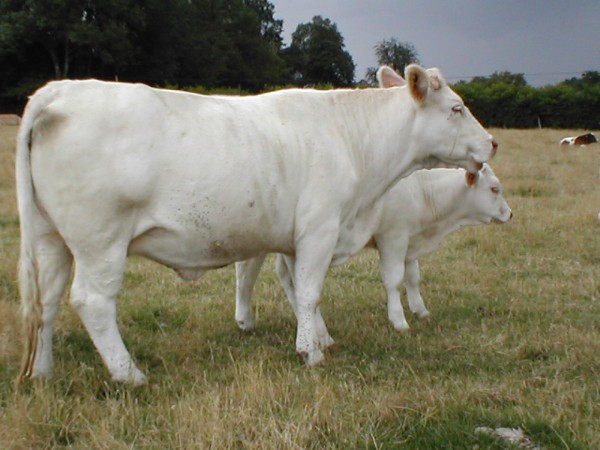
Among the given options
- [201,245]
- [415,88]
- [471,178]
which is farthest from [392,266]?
[201,245]

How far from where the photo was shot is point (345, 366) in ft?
17.7

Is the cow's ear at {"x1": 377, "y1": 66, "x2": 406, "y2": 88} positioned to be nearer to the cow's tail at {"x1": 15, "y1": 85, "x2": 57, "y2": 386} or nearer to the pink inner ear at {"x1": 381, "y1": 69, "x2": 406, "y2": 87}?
the pink inner ear at {"x1": 381, "y1": 69, "x2": 406, "y2": 87}

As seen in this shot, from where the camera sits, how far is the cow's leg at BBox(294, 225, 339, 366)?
5.45 metres

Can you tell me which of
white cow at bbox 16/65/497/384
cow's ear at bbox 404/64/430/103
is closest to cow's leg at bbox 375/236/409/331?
white cow at bbox 16/65/497/384

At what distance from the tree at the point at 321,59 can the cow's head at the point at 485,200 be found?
77051mm

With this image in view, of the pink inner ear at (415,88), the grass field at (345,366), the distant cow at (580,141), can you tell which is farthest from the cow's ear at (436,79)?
the distant cow at (580,141)

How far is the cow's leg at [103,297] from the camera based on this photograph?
466 cm

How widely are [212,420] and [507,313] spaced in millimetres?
3781

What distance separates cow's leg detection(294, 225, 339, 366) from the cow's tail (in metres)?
1.79

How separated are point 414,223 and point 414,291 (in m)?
0.64

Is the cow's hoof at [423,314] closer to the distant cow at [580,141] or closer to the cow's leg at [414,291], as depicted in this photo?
the cow's leg at [414,291]

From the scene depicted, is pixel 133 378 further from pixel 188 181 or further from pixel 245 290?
pixel 245 290

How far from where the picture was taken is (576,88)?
162 feet

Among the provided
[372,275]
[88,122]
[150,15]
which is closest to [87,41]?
[150,15]
